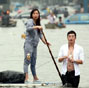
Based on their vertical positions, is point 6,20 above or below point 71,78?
below

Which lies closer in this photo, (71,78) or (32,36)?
(71,78)

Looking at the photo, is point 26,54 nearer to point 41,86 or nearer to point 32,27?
point 32,27

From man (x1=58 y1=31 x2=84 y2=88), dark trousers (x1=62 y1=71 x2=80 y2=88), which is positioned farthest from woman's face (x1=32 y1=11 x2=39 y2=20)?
dark trousers (x1=62 y1=71 x2=80 y2=88)

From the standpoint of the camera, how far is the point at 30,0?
16412 cm

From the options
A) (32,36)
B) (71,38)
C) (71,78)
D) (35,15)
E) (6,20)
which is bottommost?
(6,20)

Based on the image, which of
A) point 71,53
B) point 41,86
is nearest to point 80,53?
point 71,53

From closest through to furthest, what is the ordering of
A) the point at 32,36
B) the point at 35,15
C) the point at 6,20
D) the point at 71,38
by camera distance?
the point at 71,38, the point at 35,15, the point at 32,36, the point at 6,20

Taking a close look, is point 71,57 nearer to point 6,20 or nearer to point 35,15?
point 35,15

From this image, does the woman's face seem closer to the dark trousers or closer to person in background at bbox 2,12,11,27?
the dark trousers

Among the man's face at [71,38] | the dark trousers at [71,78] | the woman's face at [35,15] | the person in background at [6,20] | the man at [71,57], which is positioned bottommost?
the person in background at [6,20]

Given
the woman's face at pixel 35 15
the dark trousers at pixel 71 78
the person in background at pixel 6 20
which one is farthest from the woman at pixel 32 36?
the person in background at pixel 6 20

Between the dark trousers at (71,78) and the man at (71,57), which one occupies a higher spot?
the man at (71,57)

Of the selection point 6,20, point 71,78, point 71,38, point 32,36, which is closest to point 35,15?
point 32,36

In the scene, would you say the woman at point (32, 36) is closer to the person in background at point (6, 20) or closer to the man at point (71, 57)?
the man at point (71, 57)
